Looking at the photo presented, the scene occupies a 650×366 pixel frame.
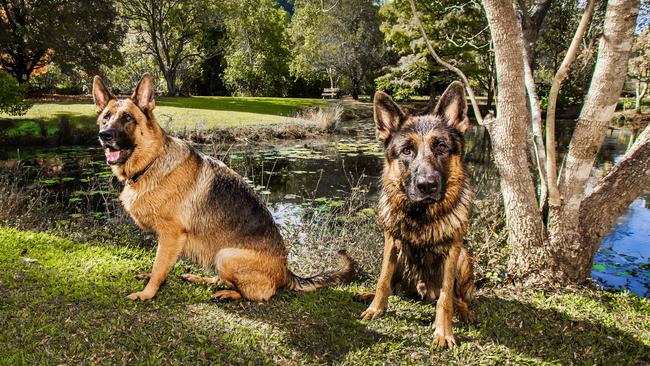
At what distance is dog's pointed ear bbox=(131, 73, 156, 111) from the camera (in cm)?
403

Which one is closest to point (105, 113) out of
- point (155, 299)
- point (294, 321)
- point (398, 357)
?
point (155, 299)

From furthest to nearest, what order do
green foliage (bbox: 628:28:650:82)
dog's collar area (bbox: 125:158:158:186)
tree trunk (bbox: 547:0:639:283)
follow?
green foliage (bbox: 628:28:650:82) < tree trunk (bbox: 547:0:639:283) < dog's collar area (bbox: 125:158:158:186)

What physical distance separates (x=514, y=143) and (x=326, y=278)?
2.60 m

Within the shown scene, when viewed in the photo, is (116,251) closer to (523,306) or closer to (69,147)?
(523,306)

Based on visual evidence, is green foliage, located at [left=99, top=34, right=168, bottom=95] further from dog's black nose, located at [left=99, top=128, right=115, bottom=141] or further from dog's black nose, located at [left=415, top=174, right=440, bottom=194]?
dog's black nose, located at [left=415, top=174, right=440, bottom=194]

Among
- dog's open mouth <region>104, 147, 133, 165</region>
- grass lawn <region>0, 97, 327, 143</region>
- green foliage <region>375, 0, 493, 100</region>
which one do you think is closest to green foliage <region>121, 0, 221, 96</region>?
green foliage <region>375, 0, 493, 100</region>

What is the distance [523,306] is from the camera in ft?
13.9

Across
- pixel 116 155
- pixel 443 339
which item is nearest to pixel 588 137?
pixel 443 339

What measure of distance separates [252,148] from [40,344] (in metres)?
15.0

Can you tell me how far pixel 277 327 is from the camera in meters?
3.71

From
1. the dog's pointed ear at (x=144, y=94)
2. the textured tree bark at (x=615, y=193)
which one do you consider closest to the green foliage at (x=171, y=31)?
the dog's pointed ear at (x=144, y=94)

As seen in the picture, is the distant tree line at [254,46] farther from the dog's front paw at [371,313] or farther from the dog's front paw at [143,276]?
the dog's front paw at [143,276]

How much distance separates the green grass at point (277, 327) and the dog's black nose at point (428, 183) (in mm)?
1312

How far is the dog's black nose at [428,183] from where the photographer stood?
3258 millimetres
